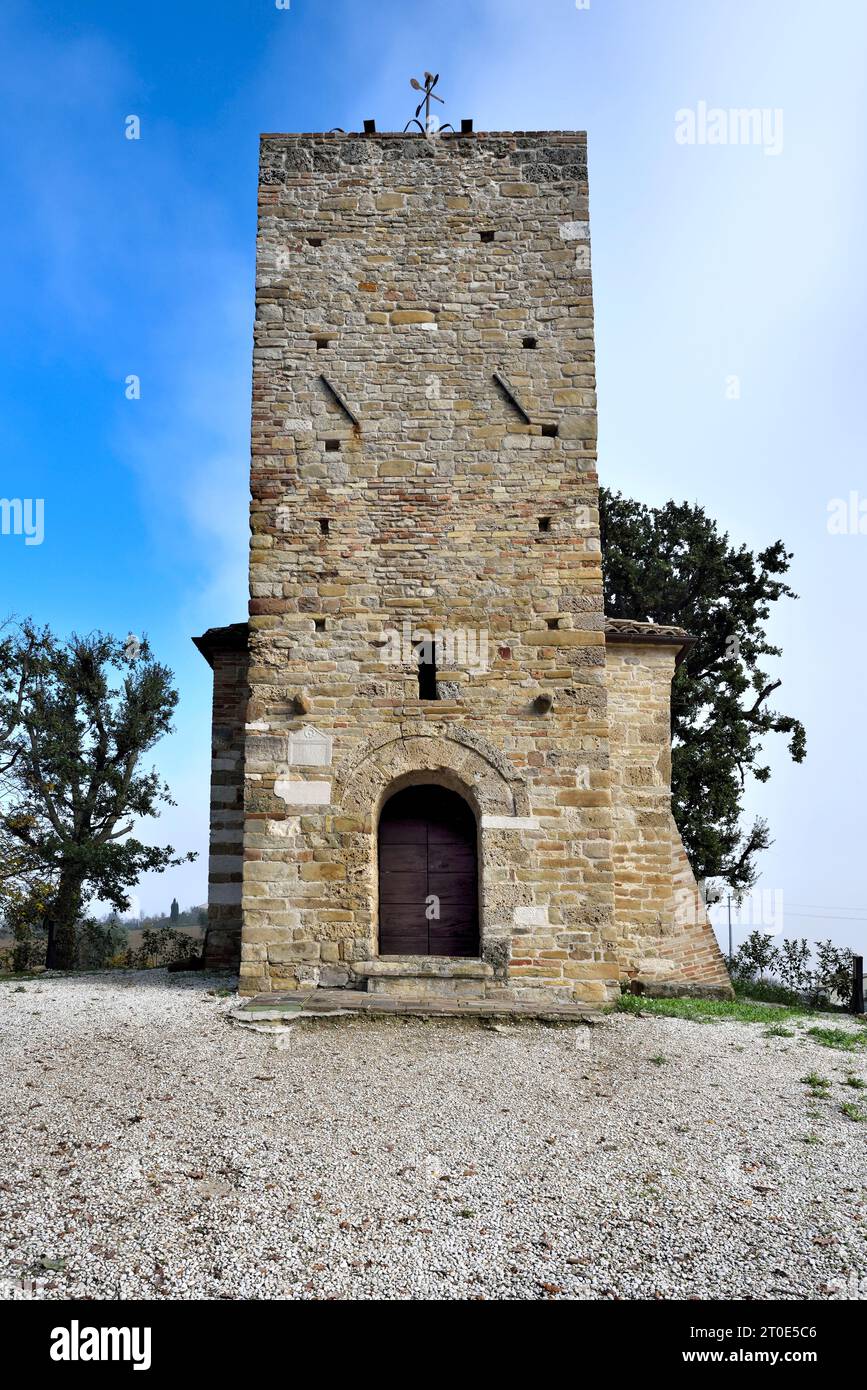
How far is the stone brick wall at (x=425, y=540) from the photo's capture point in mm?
8172

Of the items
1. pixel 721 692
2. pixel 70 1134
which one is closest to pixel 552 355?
pixel 70 1134

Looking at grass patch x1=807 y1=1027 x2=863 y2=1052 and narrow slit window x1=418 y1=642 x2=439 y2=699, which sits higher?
narrow slit window x1=418 y1=642 x2=439 y2=699

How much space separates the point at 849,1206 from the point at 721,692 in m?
13.6

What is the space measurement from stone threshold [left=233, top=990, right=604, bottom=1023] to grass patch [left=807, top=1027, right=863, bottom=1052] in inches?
84.6

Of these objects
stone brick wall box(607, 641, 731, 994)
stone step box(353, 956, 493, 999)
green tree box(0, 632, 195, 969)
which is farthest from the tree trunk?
stone brick wall box(607, 641, 731, 994)

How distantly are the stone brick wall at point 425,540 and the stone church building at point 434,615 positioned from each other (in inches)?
0.9

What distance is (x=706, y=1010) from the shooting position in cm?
869

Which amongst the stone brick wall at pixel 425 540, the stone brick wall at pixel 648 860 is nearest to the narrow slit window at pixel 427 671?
the stone brick wall at pixel 425 540

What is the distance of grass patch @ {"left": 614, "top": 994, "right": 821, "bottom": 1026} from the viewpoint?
8336mm

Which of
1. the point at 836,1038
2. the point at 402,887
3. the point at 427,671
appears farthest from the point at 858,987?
the point at 427,671

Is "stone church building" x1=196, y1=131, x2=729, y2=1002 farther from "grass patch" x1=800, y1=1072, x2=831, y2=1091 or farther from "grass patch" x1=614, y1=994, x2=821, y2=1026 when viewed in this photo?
"grass patch" x1=800, y1=1072, x2=831, y2=1091

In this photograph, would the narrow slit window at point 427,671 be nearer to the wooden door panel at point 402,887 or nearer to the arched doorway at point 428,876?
the arched doorway at point 428,876

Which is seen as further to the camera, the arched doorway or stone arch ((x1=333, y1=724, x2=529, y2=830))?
the arched doorway

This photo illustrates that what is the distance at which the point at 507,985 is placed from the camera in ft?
26.1
